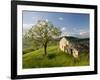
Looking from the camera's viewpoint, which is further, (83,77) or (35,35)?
(83,77)

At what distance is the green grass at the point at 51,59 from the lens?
2.05m

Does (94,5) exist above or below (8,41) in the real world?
above

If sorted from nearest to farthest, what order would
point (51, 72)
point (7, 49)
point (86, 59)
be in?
point (7, 49)
point (51, 72)
point (86, 59)

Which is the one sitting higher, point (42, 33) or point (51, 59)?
point (42, 33)

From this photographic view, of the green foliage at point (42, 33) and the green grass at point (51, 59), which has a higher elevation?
the green foliage at point (42, 33)

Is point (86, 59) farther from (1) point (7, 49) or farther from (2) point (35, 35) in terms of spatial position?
(1) point (7, 49)

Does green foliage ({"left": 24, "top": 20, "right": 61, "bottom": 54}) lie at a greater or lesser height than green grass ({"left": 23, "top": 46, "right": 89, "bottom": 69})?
greater

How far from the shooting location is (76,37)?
87.2 inches

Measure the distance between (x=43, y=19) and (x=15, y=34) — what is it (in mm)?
322

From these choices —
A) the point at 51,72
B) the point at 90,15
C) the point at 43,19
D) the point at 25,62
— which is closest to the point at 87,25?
the point at 90,15

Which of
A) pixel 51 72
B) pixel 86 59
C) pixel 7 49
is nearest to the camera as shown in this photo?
pixel 7 49

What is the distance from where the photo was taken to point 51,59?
83.7 inches

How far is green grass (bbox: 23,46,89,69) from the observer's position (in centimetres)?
205

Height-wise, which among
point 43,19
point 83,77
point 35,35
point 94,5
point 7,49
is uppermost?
point 94,5
